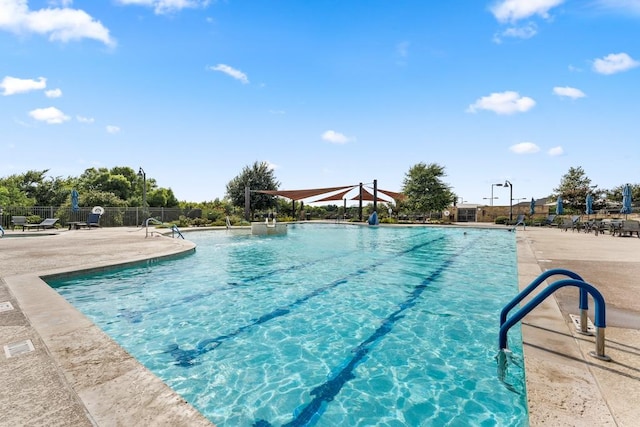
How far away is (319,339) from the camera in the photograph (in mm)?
3947

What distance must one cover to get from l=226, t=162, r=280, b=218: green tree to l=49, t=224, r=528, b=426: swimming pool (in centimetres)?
2433

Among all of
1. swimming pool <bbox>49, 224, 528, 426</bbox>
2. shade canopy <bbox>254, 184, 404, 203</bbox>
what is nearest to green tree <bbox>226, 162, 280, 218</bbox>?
shade canopy <bbox>254, 184, 404, 203</bbox>

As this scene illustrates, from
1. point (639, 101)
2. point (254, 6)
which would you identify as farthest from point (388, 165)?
point (254, 6)

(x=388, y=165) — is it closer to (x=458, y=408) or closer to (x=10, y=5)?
(x=10, y=5)

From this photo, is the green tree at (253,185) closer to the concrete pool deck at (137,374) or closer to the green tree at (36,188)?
the green tree at (36,188)

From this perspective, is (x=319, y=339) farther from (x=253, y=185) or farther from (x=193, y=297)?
(x=253, y=185)

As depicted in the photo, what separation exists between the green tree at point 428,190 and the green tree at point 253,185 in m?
14.5

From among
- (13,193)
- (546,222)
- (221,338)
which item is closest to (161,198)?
(13,193)

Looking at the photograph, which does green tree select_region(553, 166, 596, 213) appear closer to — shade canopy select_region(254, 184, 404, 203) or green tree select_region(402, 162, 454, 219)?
green tree select_region(402, 162, 454, 219)

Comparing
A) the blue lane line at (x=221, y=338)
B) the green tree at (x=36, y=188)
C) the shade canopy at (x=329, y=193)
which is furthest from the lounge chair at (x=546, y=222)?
the green tree at (x=36, y=188)

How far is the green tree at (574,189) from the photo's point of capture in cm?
3819

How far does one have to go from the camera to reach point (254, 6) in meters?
10.9

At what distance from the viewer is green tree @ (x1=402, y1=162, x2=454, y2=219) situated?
100ft

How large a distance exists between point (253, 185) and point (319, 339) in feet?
95.2
